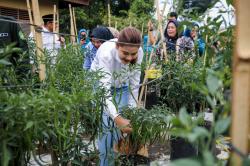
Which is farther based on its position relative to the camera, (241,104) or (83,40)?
(83,40)

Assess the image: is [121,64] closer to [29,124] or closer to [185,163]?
[29,124]

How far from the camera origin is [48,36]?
221 inches

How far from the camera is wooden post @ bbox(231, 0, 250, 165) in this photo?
87 cm

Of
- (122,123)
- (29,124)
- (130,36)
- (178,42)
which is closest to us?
(29,124)

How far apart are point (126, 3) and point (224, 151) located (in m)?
16.7

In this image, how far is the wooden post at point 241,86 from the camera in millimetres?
874

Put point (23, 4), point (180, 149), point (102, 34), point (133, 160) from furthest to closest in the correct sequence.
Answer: point (23, 4) → point (102, 34) → point (180, 149) → point (133, 160)

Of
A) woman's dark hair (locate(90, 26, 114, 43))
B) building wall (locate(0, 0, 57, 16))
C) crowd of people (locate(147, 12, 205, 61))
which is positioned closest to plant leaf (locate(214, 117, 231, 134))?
crowd of people (locate(147, 12, 205, 61))

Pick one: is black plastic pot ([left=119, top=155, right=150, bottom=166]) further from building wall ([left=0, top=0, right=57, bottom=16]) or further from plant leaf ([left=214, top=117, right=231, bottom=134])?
building wall ([left=0, top=0, right=57, bottom=16])

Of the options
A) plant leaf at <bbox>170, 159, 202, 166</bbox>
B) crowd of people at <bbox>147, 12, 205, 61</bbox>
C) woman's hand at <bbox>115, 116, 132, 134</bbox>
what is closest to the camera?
plant leaf at <bbox>170, 159, 202, 166</bbox>

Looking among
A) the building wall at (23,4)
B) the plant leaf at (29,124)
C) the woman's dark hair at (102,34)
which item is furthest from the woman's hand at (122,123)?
the building wall at (23,4)

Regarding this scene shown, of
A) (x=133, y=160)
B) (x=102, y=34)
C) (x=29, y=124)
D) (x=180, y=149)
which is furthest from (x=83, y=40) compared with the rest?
(x=29, y=124)

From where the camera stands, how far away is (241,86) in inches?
34.5

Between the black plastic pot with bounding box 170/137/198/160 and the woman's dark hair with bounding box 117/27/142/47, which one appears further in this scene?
the black plastic pot with bounding box 170/137/198/160
